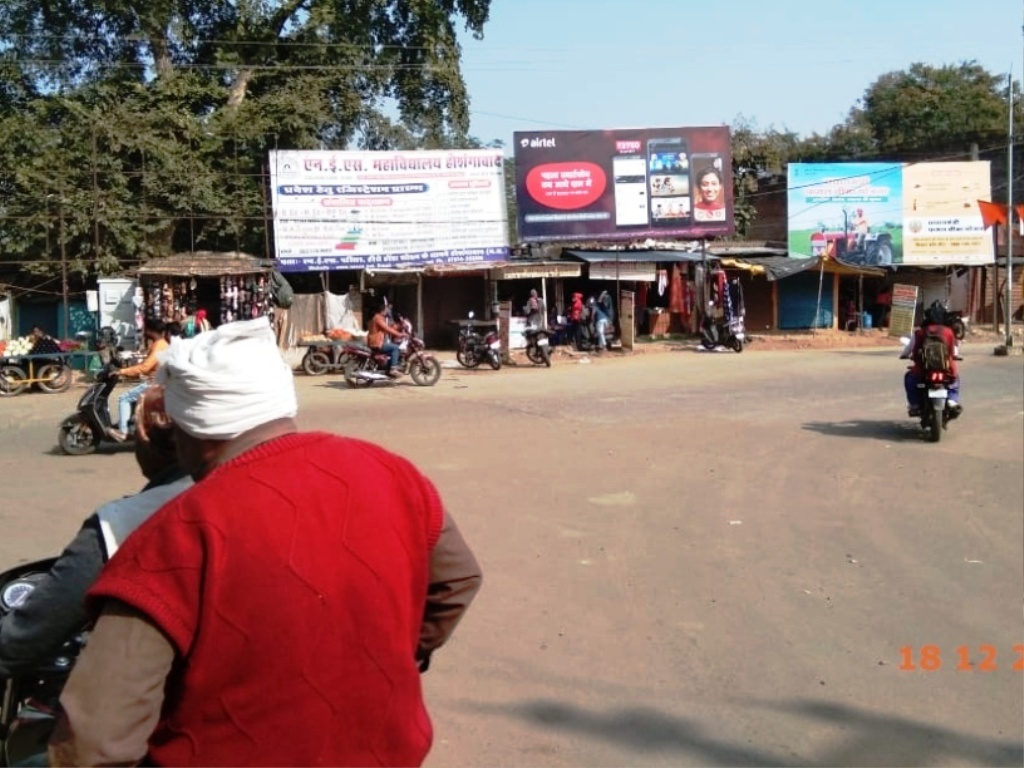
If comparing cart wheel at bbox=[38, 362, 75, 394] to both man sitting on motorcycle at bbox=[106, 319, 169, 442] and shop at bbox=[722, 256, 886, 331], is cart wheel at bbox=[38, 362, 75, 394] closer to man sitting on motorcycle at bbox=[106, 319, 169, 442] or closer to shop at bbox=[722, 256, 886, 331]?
man sitting on motorcycle at bbox=[106, 319, 169, 442]

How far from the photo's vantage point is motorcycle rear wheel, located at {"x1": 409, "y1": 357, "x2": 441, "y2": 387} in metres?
17.8

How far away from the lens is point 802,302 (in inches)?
1275

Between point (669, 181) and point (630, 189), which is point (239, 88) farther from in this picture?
point (669, 181)

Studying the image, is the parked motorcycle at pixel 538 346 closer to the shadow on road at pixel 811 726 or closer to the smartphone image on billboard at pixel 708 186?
the smartphone image on billboard at pixel 708 186

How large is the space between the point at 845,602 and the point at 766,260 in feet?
88.4

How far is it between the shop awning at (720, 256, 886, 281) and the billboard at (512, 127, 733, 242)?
222 centimetres

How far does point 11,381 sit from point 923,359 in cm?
1423

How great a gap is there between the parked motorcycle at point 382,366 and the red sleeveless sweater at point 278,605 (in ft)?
51.5

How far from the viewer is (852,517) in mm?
7504

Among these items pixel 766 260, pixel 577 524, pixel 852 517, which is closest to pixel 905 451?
pixel 852 517

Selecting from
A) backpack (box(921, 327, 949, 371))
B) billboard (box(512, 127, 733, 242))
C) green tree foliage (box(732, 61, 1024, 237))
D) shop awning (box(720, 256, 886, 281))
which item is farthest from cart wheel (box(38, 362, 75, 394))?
green tree foliage (box(732, 61, 1024, 237))

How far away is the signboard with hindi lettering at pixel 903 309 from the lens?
27438 millimetres

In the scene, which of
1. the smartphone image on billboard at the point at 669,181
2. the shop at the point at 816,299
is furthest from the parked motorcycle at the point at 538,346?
the shop at the point at 816,299

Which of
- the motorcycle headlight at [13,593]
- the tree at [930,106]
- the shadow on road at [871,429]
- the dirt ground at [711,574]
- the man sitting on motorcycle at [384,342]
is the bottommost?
the shadow on road at [871,429]
